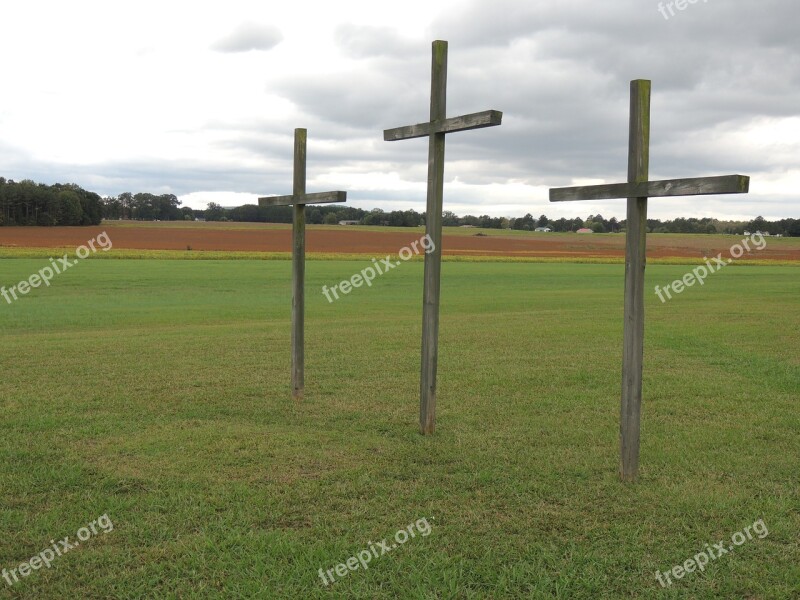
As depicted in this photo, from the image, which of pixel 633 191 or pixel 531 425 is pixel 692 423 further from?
pixel 633 191

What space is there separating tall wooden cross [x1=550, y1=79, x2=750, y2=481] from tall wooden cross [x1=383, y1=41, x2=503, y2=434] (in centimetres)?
163

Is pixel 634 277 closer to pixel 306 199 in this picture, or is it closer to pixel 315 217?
pixel 306 199

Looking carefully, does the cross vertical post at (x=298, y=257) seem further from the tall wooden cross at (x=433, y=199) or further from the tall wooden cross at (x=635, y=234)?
the tall wooden cross at (x=635, y=234)

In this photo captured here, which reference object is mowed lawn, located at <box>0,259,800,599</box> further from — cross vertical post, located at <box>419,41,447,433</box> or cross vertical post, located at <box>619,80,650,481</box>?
Result: cross vertical post, located at <box>419,41,447,433</box>

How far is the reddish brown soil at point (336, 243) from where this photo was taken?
54.2 meters

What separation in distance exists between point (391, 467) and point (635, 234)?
2938mm

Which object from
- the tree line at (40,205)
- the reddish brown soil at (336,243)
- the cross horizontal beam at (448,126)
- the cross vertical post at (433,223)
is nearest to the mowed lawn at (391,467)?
the cross vertical post at (433,223)

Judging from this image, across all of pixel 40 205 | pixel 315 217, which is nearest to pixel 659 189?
pixel 40 205

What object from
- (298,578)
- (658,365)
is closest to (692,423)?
(658,365)

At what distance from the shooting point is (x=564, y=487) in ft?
20.0

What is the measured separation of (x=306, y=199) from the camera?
8.90 meters

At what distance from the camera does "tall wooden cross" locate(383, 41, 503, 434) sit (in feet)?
23.9

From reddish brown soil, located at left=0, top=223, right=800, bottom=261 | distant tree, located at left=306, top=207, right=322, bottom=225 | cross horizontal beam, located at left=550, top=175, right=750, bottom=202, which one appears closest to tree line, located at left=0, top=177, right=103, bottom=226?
reddish brown soil, located at left=0, top=223, right=800, bottom=261

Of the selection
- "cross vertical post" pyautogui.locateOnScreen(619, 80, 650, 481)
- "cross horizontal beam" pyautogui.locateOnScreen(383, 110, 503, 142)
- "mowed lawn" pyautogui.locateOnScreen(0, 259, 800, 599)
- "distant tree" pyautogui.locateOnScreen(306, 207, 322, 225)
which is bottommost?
"mowed lawn" pyautogui.locateOnScreen(0, 259, 800, 599)
